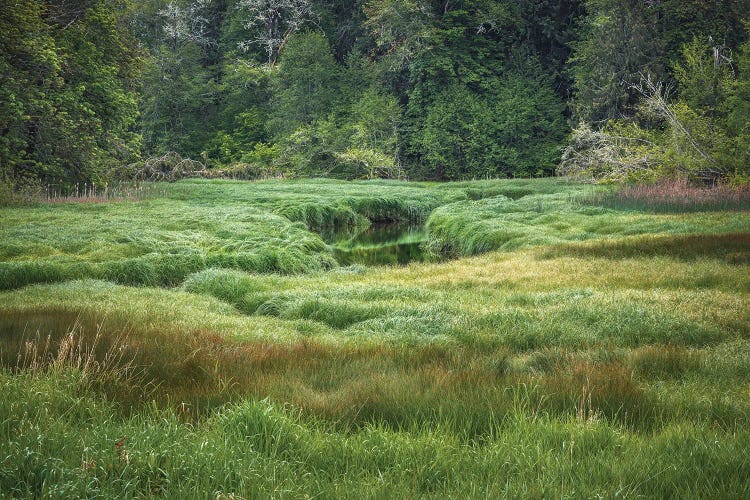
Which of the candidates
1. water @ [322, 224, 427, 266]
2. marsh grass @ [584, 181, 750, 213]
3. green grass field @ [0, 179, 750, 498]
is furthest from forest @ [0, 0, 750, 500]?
water @ [322, 224, 427, 266]

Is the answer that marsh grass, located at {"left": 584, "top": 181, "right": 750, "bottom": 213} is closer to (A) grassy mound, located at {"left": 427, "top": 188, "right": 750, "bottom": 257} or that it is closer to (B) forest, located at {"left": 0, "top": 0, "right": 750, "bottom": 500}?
(B) forest, located at {"left": 0, "top": 0, "right": 750, "bottom": 500}

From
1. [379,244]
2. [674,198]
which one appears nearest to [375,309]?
[379,244]

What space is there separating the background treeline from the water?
1028 cm

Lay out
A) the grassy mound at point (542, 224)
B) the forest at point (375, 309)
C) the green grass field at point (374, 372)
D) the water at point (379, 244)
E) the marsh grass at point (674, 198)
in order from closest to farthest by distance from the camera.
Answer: the green grass field at point (374, 372) → the forest at point (375, 309) → the grassy mound at point (542, 224) → the water at point (379, 244) → the marsh grass at point (674, 198)

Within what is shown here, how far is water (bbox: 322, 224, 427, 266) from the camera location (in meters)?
21.2

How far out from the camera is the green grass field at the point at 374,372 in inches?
139

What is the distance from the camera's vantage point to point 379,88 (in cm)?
5672

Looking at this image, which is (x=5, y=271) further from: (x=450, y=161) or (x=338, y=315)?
(x=450, y=161)

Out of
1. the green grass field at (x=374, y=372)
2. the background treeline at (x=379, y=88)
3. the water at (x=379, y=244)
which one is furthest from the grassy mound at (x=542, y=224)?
the background treeline at (x=379, y=88)

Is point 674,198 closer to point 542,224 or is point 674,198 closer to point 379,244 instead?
point 542,224

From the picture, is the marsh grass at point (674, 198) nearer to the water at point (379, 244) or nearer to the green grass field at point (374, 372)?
the green grass field at point (374, 372)

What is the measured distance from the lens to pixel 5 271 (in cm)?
1205

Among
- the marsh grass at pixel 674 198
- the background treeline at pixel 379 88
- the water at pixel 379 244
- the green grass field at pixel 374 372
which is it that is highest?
the background treeline at pixel 379 88

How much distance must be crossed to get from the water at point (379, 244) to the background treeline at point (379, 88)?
1028cm
